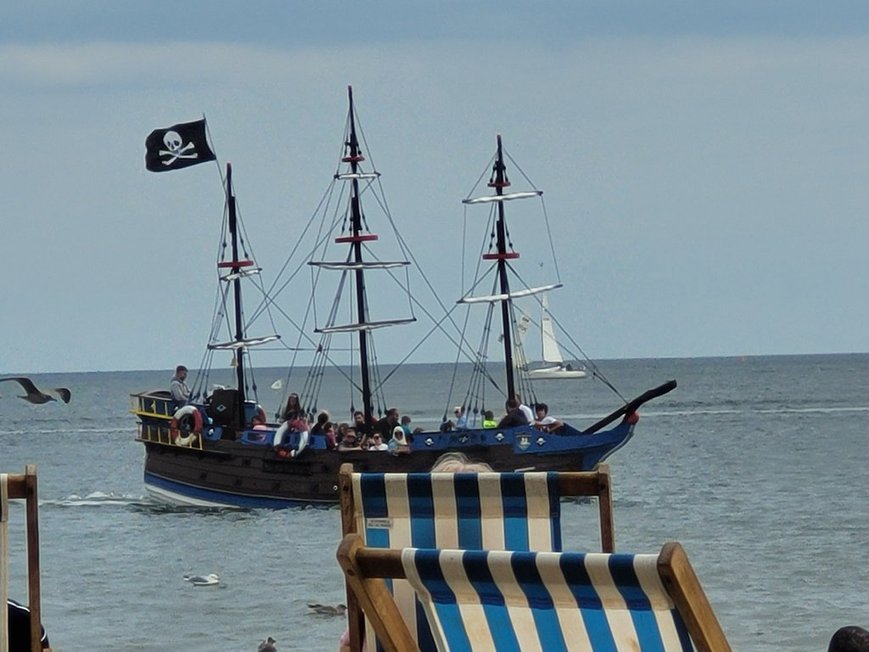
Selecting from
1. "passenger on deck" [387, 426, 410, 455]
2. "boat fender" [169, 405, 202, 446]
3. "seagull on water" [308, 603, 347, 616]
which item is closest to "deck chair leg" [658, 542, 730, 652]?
"seagull on water" [308, 603, 347, 616]

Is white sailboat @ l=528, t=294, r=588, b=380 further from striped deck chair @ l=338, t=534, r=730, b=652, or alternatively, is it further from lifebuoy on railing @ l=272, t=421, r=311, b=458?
striped deck chair @ l=338, t=534, r=730, b=652

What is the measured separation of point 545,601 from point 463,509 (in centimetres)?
139

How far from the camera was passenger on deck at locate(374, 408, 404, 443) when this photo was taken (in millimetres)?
29844

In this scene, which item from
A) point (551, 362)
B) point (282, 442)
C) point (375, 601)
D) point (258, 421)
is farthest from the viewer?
point (551, 362)

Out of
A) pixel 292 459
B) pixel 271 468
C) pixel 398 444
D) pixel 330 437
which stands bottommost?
pixel 271 468

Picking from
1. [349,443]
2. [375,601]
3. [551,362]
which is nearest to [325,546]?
[349,443]

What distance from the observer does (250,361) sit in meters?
36.7

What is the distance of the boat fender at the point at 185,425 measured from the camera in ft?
102

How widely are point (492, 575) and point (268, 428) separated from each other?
27.7m

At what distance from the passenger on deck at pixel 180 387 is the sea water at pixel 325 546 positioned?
2001 mm

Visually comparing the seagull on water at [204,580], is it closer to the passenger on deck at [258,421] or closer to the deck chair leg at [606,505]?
the passenger on deck at [258,421]

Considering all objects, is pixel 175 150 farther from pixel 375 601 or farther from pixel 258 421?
pixel 375 601

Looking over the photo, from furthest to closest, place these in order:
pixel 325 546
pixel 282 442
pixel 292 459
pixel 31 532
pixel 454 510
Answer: pixel 292 459, pixel 282 442, pixel 325 546, pixel 31 532, pixel 454 510

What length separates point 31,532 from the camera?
544 centimetres
